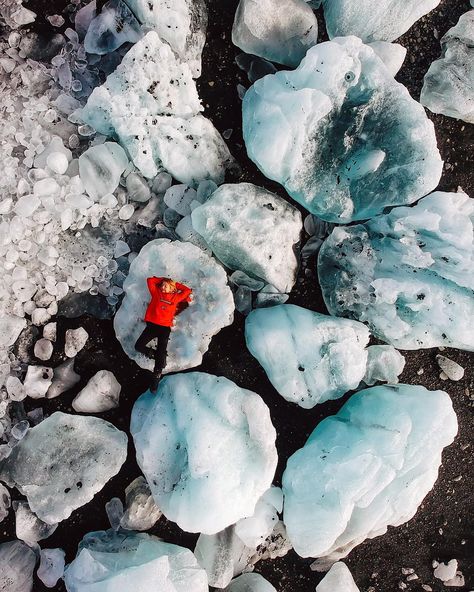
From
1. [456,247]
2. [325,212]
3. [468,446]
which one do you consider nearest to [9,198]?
[325,212]

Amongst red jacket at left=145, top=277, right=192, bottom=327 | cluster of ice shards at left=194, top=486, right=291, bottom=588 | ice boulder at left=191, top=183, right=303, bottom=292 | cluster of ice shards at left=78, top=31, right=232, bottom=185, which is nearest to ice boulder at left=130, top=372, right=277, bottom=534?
cluster of ice shards at left=194, top=486, right=291, bottom=588

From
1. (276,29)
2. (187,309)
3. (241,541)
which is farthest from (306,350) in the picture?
(276,29)

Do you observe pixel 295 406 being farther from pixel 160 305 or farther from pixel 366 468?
pixel 160 305

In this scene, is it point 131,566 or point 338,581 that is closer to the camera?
Result: point 131,566

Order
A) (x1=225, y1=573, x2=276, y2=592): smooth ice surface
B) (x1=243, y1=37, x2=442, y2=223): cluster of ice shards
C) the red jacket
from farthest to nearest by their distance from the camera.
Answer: (x1=225, y1=573, x2=276, y2=592): smooth ice surface → (x1=243, y1=37, x2=442, y2=223): cluster of ice shards → the red jacket

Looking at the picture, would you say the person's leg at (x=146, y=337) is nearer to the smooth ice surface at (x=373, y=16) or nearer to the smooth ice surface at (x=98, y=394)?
→ the smooth ice surface at (x=98, y=394)

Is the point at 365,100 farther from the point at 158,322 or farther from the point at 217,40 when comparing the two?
the point at 158,322

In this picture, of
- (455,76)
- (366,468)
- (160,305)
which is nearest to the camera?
(160,305)

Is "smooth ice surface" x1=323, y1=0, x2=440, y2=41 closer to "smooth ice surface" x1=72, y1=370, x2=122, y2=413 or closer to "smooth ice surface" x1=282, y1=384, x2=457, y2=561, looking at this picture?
"smooth ice surface" x1=282, y1=384, x2=457, y2=561
